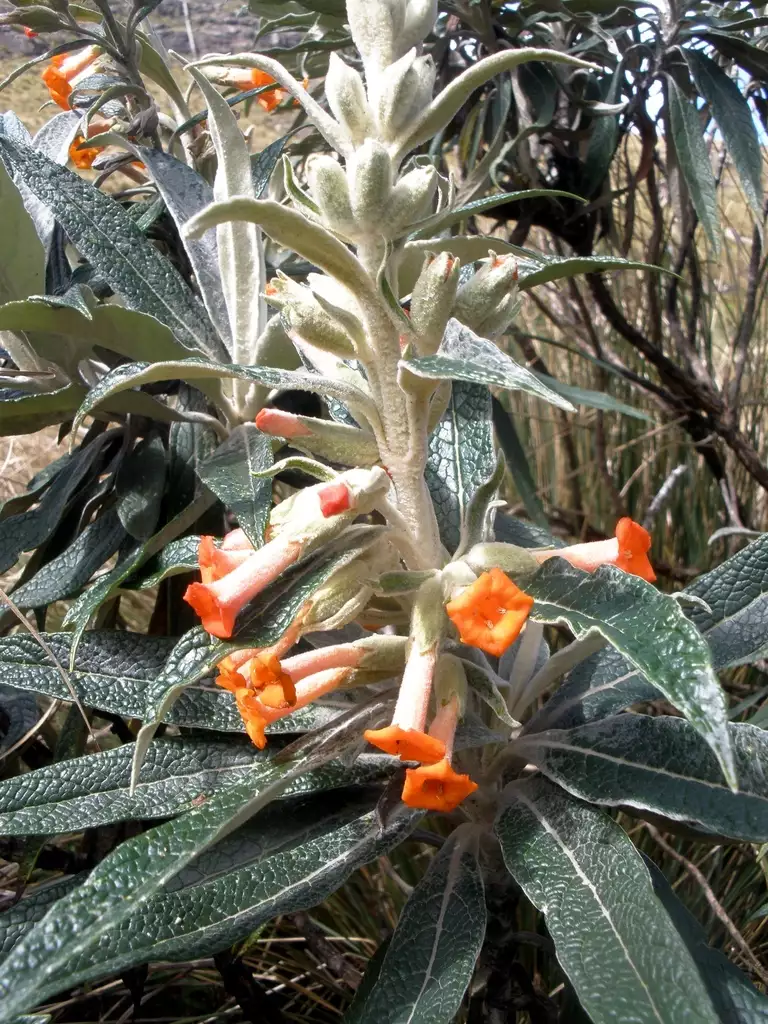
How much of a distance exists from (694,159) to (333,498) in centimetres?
109

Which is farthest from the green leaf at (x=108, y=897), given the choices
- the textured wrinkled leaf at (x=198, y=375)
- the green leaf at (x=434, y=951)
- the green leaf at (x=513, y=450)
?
the green leaf at (x=513, y=450)

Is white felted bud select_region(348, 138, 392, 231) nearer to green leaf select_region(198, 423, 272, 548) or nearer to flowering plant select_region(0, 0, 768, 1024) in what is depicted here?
flowering plant select_region(0, 0, 768, 1024)

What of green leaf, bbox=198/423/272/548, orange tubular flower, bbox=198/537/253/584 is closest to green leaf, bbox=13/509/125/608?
green leaf, bbox=198/423/272/548

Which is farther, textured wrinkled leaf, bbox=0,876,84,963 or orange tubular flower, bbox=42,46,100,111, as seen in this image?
orange tubular flower, bbox=42,46,100,111

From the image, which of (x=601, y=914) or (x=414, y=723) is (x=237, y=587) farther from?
(x=601, y=914)

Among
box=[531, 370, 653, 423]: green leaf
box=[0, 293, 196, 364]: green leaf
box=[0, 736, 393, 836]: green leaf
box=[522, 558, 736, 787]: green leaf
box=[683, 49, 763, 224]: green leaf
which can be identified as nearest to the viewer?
box=[522, 558, 736, 787]: green leaf

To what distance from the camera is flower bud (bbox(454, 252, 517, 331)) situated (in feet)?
2.24

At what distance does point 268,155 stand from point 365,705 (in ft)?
2.41

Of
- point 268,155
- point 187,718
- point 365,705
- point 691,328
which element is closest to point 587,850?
point 365,705

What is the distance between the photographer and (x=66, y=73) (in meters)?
1.42

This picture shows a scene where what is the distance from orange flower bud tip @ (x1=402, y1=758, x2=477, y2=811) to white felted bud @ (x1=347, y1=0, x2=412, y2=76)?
1.88ft

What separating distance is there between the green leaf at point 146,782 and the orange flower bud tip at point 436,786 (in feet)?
0.41

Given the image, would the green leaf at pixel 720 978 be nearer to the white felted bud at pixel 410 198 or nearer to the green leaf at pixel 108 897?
the green leaf at pixel 108 897

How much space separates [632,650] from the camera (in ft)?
1.74
